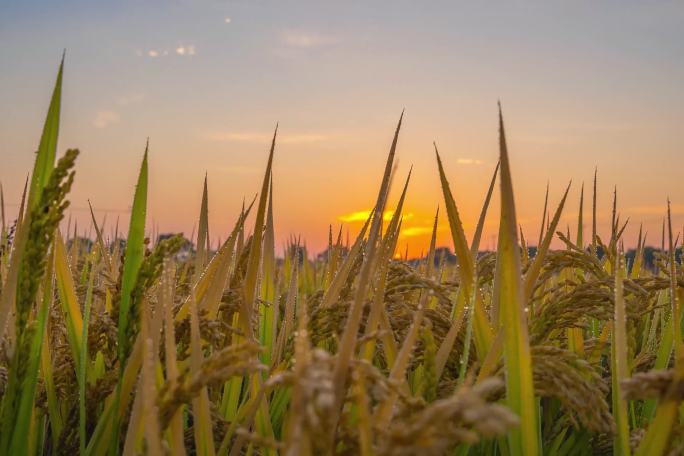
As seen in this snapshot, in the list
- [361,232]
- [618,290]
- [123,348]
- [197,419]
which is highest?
[361,232]

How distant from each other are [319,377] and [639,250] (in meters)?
3.62

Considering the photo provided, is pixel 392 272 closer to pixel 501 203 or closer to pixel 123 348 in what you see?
pixel 501 203

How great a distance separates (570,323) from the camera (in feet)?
7.01

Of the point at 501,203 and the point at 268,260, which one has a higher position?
the point at 501,203

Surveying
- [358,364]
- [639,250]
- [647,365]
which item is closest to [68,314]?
[358,364]

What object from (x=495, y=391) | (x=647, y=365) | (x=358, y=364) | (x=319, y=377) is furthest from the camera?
(x=647, y=365)

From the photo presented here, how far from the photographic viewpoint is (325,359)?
884 mm

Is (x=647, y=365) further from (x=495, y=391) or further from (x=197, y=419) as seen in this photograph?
(x=197, y=419)

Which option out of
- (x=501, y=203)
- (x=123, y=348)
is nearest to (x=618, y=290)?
(x=501, y=203)

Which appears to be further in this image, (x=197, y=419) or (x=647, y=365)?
(x=647, y=365)

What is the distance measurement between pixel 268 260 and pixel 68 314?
878mm

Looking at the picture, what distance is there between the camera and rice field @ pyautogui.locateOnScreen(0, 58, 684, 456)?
1128 millimetres

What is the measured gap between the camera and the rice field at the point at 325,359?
1128 mm

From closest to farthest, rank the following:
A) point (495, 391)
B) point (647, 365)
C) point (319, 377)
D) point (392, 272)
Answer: point (319, 377), point (495, 391), point (392, 272), point (647, 365)
